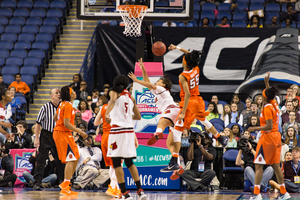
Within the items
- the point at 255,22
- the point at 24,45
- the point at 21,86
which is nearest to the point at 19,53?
the point at 24,45

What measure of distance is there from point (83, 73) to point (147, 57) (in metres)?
4.72

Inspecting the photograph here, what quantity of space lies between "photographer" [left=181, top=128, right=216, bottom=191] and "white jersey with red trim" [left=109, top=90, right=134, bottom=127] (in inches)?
152

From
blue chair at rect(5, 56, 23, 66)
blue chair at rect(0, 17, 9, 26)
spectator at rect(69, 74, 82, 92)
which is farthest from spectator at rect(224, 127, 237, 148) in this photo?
blue chair at rect(0, 17, 9, 26)

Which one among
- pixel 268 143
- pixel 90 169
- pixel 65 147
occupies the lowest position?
pixel 90 169

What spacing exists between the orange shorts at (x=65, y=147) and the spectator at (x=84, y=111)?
4.49m

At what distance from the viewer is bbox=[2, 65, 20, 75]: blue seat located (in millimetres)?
16547

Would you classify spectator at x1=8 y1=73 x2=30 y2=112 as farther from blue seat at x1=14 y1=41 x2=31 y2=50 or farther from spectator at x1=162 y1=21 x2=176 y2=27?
spectator at x1=162 y1=21 x2=176 y2=27

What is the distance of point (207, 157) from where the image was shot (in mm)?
10820

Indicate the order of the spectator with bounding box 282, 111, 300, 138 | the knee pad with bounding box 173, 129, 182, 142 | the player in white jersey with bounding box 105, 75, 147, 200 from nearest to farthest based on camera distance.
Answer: the player in white jersey with bounding box 105, 75, 147, 200 < the knee pad with bounding box 173, 129, 182, 142 < the spectator with bounding box 282, 111, 300, 138

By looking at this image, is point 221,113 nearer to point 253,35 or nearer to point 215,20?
point 253,35

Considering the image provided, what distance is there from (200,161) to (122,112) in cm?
424

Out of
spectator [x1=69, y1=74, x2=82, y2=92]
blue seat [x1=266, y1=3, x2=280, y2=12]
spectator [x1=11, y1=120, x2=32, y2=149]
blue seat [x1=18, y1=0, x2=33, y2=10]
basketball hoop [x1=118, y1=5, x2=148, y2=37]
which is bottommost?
spectator [x1=11, y1=120, x2=32, y2=149]

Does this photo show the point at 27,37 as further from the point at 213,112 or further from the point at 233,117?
the point at 233,117

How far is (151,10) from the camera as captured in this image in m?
10.8
